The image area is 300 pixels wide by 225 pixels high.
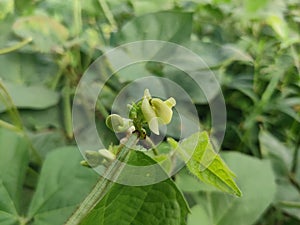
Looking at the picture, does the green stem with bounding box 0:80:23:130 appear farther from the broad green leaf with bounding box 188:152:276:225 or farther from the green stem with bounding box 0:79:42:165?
the broad green leaf with bounding box 188:152:276:225

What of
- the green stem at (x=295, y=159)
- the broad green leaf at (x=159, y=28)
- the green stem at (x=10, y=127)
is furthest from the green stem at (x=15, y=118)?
the green stem at (x=295, y=159)

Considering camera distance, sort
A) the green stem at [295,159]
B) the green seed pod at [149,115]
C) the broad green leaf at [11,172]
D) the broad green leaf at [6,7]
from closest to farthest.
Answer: the green seed pod at [149,115]
the broad green leaf at [11,172]
the green stem at [295,159]
the broad green leaf at [6,7]

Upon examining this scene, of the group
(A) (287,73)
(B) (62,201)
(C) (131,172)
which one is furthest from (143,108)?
(A) (287,73)

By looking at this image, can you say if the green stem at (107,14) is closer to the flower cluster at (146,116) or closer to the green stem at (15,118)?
the green stem at (15,118)

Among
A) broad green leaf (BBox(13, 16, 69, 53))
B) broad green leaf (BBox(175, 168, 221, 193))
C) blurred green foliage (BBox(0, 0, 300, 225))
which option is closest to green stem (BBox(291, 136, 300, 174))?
blurred green foliage (BBox(0, 0, 300, 225))

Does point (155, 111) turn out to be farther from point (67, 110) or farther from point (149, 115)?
point (67, 110)
